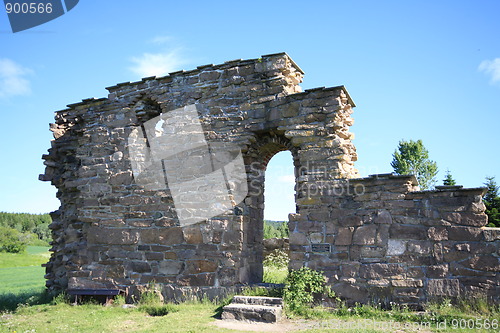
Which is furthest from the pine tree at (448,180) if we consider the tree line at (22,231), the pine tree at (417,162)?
the tree line at (22,231)

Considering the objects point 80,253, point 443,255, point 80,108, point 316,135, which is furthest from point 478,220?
point 80,108

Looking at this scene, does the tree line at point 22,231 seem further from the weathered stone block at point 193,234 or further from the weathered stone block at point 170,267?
the weathered stone block at point 193,234

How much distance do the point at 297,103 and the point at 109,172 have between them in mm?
4795

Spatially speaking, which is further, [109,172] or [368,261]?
[109,172]

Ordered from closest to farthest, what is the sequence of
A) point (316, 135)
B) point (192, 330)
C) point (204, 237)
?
point (192, 330) < point (316, 135) < point (204, 237)

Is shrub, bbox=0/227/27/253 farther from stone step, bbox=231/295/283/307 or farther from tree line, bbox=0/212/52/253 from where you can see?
stone step, bbox=231/295/283/307

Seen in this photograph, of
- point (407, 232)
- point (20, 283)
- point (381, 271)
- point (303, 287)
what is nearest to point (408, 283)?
point (381, 271)

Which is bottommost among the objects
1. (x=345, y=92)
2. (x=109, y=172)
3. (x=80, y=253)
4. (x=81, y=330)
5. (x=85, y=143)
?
(x=81, y=330)

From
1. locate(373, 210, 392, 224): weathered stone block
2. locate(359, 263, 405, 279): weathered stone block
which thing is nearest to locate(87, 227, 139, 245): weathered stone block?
locate(359, 263, 405, 279): weathered stone block

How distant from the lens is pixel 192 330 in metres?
5.64

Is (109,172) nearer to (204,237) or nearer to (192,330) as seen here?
(204,237)

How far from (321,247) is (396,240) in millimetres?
1323

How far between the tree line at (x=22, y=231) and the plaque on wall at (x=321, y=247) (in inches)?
1629

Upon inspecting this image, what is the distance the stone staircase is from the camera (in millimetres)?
6113
